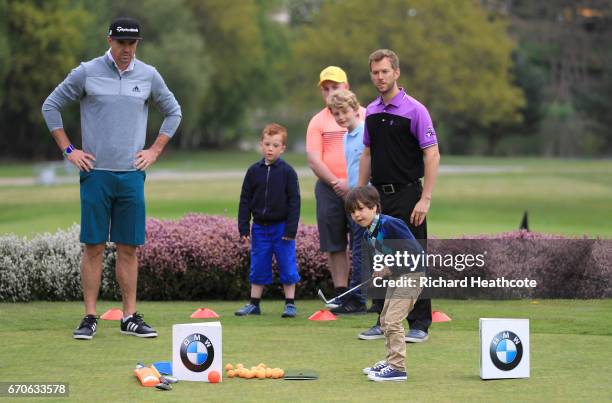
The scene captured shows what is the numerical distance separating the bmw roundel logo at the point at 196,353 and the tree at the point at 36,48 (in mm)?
53811

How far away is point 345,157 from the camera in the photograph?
10.1 m

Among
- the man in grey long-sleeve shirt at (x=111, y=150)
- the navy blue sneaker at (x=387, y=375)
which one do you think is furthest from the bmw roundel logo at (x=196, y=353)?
the man in grey long-sleeve shirt at (x=111, y=150)

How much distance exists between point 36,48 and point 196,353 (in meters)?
55.8

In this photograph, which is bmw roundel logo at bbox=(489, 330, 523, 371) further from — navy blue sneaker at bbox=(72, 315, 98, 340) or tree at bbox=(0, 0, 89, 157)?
tree at bbox=(0, 0, 89, 157)

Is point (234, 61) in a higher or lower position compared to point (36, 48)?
higher

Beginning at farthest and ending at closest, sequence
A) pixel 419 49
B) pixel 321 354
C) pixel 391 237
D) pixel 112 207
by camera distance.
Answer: pixel 419 49
pixel 112 207
pixel 321 354
pixel 391 237

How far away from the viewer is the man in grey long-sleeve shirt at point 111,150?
848 centimetres

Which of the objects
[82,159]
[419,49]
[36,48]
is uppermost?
[419,49]

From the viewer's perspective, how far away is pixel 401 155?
8484 mm

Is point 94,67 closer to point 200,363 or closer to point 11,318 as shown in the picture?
point 11,318

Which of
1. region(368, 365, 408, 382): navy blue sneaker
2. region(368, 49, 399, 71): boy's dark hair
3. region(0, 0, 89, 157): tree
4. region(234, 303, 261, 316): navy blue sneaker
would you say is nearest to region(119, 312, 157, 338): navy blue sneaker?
region(234, 303, 261, 316): navy blue sneaker

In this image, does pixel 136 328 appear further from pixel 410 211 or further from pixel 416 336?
pixel 410 211

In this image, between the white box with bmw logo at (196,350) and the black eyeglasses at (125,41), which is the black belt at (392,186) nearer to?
the black eyeglasses at (125,41)

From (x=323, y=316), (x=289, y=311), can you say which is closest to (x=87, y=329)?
(x=289, y=311)
